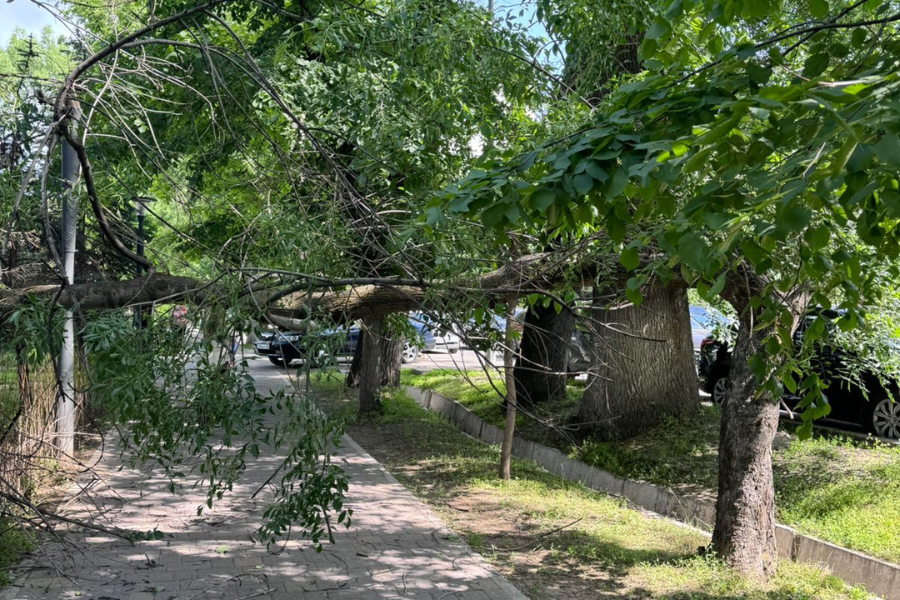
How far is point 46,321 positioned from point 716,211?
3630mm

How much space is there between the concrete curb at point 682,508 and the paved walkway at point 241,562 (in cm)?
268

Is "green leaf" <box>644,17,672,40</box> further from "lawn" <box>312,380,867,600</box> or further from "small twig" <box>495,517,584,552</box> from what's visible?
"small twig" <box>495,517,584,552</box>

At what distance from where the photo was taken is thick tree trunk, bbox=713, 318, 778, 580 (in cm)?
713

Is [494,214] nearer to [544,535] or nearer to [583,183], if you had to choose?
[583,183]

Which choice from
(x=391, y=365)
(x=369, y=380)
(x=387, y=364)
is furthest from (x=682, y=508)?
(x=391, y=365)

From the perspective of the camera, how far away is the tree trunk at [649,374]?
38.6 ft

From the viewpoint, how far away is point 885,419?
12023 mm

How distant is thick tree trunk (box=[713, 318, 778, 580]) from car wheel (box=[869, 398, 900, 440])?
18.9 feet

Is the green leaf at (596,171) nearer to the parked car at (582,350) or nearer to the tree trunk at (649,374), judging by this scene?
the parked car at (582,350)

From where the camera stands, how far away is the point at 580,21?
6.75m

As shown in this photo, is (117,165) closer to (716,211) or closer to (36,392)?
(36,392)

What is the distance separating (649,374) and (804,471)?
300 cm

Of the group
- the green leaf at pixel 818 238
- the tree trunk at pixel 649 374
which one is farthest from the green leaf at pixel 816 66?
the tree trunk at pixel 649 374

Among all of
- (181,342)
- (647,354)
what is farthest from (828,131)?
(647,354)
